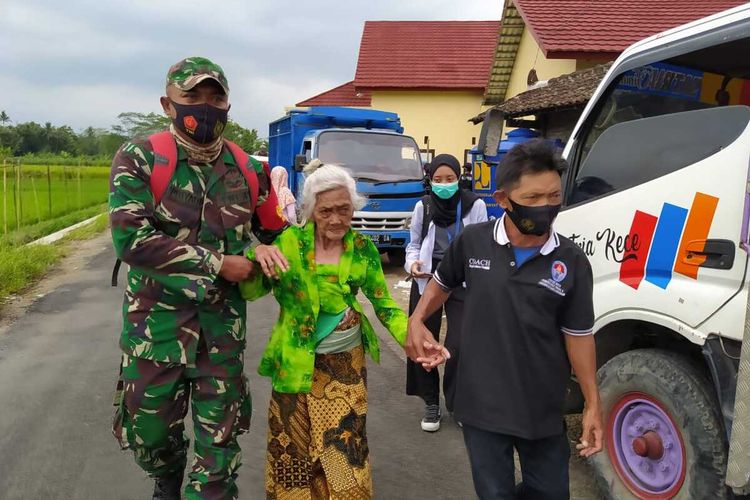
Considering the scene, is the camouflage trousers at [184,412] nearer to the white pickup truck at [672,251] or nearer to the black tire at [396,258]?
the white pickup truck at [672,251]

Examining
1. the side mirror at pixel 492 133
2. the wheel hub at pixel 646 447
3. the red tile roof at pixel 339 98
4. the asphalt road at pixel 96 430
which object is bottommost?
the asphalt road at pixel 96 430

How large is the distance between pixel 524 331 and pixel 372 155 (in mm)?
8345

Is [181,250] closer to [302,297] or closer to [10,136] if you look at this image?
[302,297]

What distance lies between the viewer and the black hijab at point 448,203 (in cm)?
382

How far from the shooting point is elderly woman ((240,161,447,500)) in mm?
2449

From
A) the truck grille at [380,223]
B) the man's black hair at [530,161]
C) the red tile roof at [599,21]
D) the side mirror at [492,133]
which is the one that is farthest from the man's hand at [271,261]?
the red tile roof at [599,21]

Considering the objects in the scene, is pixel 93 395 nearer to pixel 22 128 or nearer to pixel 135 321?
pixel 135 321

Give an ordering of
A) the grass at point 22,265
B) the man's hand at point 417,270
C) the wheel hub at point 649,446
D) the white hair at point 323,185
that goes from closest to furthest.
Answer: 1. the white hair at point 323,185
2. the wheel hub at point 649,446
3. the man's hand at point 417,270
4. the grass at point 22,265

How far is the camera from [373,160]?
10.1 metres

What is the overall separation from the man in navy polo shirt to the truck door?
61 centimetres

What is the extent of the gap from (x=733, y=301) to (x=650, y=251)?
0.45 metres

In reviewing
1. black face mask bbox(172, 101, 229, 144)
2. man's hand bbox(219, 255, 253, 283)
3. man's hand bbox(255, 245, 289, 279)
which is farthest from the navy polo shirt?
black face mask bbox(172, 101, 229, 144)

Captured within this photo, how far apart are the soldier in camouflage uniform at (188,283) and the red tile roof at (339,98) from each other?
78.5 ft

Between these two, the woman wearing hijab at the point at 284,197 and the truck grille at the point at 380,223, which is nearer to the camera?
the woman wearing hijab at the point at 284,197
